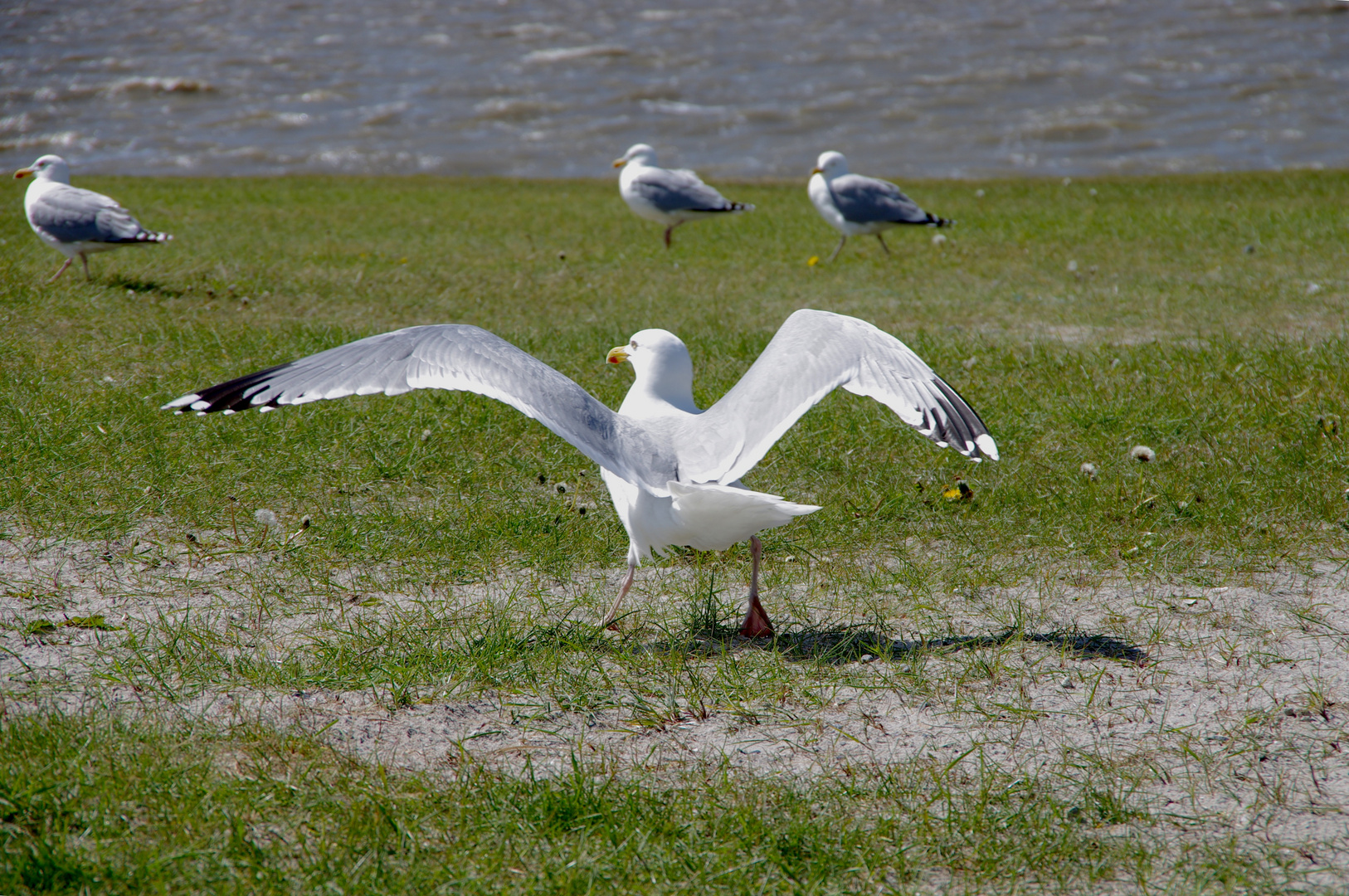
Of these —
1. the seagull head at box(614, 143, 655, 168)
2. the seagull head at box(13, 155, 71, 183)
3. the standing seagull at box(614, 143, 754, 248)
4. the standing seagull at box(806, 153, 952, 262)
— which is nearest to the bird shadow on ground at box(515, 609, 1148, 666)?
the standing seagull at box(806, 153, 952, 262)

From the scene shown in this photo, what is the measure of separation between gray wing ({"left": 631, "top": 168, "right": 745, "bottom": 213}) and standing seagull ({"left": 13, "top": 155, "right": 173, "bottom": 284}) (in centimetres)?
507

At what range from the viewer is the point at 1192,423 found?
205 inches

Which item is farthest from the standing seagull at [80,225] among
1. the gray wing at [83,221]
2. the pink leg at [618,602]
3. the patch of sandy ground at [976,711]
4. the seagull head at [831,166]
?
the seagull head at [831,166]

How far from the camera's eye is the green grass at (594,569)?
240 centimetres

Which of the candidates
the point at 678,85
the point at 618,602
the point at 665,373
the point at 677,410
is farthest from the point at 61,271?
the point at 678,85

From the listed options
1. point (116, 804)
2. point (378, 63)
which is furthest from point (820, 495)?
point (378, 63)

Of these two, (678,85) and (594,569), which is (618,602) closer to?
(594,569)

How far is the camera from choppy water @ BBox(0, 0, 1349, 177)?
808 inches

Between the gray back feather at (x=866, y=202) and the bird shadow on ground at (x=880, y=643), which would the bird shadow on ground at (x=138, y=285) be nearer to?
the bird shadow on ground at (x=880, y=643)

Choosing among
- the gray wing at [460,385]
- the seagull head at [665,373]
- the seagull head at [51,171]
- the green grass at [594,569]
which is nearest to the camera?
the green grass at [594,569]

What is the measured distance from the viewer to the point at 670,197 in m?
11.6

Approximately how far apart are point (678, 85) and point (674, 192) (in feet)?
49.0

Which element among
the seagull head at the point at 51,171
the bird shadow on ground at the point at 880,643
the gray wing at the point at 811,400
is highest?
the seagull head at the point at 51,171

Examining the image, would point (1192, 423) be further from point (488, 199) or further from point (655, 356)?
A: point (488, 199)
